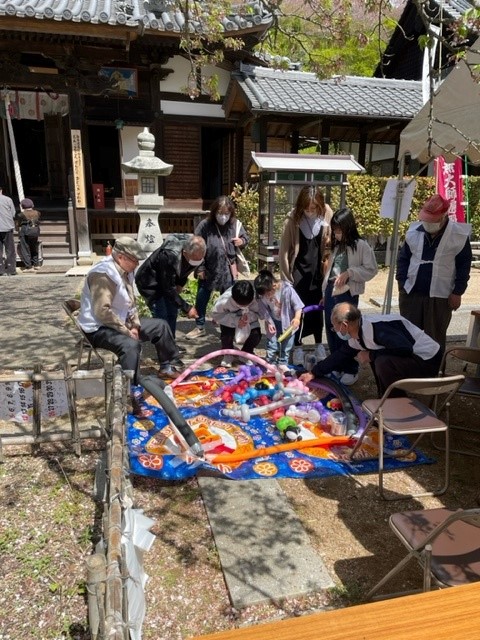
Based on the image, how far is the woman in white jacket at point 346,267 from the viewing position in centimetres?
447

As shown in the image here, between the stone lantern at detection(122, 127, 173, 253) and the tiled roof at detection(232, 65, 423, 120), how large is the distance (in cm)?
354

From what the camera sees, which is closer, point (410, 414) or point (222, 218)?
point (410, 414)

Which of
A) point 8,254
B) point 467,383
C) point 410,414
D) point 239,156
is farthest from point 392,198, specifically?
point 8,254

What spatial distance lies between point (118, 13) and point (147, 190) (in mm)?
3598

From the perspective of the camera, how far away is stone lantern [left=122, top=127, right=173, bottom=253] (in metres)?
7.73

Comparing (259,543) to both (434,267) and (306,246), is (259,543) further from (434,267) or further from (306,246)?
(306,246)

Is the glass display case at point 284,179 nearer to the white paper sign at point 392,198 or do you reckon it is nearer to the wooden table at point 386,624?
the white paper sign at point 392,198

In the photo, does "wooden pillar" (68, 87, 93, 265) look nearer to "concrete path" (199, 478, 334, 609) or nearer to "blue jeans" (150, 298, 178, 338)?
"blue jeans" (150, 298, 178, 338)

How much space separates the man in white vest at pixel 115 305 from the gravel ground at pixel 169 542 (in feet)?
2.63

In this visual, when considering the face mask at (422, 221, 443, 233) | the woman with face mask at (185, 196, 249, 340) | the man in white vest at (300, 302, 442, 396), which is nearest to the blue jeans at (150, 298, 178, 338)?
the woman with face mask at (185, 196, 249, 340)

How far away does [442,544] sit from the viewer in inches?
77.0

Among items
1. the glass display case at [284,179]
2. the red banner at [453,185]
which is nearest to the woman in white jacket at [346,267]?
the glass display case at [284,179]

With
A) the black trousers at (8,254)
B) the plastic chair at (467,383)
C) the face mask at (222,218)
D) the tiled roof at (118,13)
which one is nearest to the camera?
the plastic chair at (467,383)

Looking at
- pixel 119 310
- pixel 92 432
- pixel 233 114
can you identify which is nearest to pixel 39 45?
pixel 233 114
